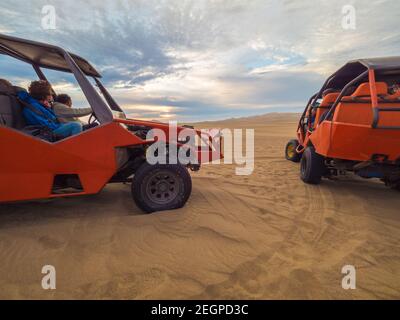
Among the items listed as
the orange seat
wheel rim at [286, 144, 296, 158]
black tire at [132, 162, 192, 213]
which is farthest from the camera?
wheel rim at [286, 144, 296, 158]

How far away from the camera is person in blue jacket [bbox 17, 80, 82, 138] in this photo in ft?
10.9

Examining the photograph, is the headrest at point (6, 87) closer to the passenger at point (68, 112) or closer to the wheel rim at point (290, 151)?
the passenger at point (68, 112)

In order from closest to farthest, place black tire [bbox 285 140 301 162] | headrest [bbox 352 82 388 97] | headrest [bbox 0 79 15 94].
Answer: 1. headrest [bbox 0 79 15 94]
2. headrest [bbox 352 82 388 97]
3. black tire [bbox 285 140 301 162]

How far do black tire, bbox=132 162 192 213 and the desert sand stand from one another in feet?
0.63

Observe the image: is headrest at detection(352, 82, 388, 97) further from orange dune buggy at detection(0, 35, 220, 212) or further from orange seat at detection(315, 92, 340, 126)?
orange dune buggy at detection(0, 35, 220, 212)

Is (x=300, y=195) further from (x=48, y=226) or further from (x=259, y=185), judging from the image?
(x=48, y=226)

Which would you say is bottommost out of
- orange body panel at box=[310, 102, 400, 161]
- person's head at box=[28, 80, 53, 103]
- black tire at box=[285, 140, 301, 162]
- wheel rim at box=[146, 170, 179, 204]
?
wheel rim at box=[146, 170, 179, 204]

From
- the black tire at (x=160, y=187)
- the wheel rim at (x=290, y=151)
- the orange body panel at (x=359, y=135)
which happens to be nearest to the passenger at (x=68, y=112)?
the black tire at (x=160, y=187)

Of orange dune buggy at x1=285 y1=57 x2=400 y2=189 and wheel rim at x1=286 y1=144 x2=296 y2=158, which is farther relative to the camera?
wheel rim at x1=286 y1=144 x2=296 y2=158

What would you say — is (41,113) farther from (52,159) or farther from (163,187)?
(163,187)
